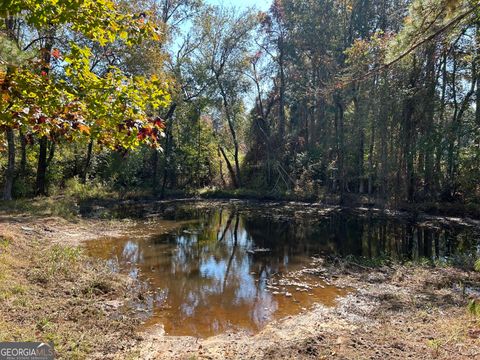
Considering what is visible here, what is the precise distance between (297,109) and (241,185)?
319 inches

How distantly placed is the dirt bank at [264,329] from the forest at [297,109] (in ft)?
15.6

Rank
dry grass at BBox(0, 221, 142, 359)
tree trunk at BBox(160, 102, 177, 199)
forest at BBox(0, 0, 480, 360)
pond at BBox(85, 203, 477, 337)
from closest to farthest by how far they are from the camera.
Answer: forest at BBox(0, 0, 480, 360)
dry grass at BBox(0, 221, 142, 359)
pond at BBox(85, 203, 477, 337)
tree trunk at BBox(160, 102, 177, 199)

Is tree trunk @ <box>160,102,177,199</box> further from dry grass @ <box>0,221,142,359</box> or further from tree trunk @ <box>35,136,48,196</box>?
dry grass @ <box>0,221,142,359</box>

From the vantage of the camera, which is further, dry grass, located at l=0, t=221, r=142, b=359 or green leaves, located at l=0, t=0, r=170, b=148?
dry grass, located at l=0, t=221, r=142, b=359

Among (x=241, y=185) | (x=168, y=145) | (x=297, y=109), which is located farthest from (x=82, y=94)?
(x=297, y=109)

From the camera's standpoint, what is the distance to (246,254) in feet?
36.1

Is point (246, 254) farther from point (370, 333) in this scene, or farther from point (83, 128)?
point (83, 128)

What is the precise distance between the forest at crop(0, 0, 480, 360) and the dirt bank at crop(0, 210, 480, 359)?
0.05 m

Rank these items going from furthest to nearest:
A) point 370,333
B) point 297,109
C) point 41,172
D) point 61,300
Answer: point 297,109 < point 41,172 < point 61,300 < point 370,333

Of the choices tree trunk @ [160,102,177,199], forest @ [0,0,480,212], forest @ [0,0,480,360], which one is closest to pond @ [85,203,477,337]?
forest @ [0,0,480,360]

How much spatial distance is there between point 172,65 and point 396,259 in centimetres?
2047

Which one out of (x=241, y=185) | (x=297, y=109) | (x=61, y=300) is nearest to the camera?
(x=61, y=300)

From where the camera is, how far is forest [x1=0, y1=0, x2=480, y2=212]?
16609mm

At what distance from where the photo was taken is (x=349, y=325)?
5.75 m
